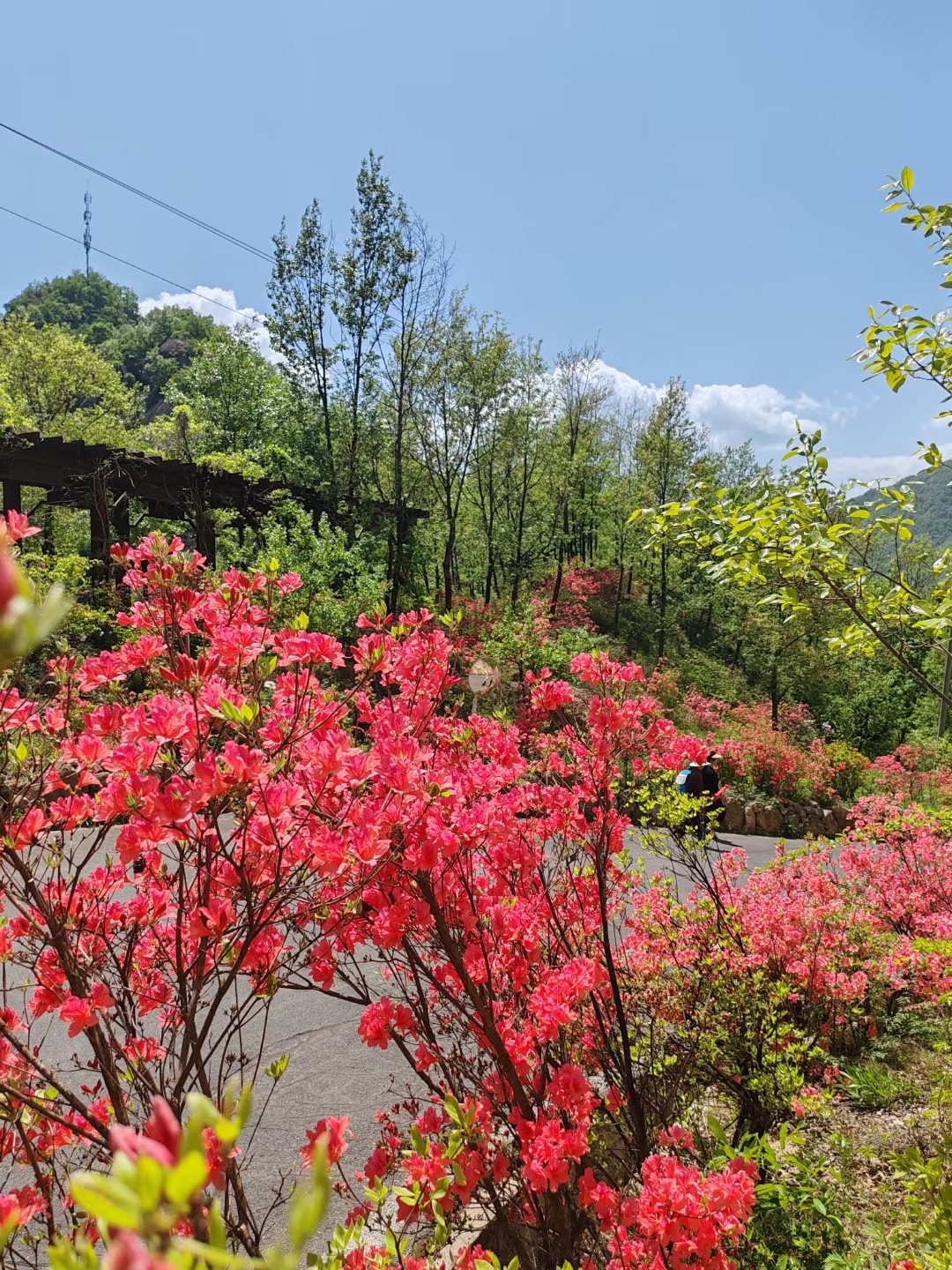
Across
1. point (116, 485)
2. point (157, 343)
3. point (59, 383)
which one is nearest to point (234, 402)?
point (59, 383)

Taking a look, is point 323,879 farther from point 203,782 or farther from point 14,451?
point 14,451

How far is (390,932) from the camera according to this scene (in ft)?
5.95

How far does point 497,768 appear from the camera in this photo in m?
2.14

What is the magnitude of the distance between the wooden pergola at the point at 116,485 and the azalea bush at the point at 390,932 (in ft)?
30.8

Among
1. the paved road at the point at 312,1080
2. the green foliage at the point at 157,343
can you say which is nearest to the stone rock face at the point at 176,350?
the green foliage at the point at 157,343

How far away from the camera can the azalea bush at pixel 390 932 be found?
4.95 ft

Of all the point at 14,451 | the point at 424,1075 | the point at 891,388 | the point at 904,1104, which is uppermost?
the point at 14,451

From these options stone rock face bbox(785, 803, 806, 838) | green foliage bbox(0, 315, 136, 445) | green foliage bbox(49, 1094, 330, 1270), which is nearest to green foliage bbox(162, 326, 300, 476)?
green foliage bbox(0, 315, 136, 445)

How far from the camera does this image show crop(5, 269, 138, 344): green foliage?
1850 inches

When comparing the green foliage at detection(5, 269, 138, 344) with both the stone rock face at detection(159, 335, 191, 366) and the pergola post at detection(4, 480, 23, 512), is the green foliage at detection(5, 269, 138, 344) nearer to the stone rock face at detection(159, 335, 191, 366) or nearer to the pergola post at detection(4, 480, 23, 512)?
the stone rock face at detection(159, 335, 191, 366)

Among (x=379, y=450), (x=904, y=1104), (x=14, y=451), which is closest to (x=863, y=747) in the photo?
(x=379, y=450)

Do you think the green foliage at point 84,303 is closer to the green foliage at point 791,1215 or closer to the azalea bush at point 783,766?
the azalea bush at point 783,766

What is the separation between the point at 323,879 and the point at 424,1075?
0.96 m

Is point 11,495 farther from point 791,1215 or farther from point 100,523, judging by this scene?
point 791,1215
